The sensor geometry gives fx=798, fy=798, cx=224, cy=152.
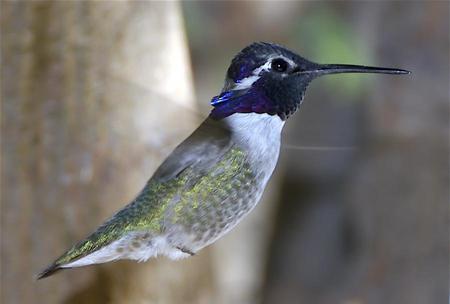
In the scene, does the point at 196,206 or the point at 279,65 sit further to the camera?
the point at 196,206

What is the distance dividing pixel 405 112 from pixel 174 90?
129 cm

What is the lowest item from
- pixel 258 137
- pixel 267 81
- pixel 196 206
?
pixel 196 206

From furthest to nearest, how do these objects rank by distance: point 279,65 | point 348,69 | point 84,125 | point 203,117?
point 84,125, point 203,117, point 279,65, point 348,69

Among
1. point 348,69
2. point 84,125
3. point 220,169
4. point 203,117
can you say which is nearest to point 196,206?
point 220,169

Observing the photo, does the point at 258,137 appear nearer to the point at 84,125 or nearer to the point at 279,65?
the point at 279,65

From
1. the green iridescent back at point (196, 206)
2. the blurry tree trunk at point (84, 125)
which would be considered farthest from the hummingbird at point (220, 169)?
the blurry tree trunk at point (84, 125)

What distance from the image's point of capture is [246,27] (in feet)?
18.0

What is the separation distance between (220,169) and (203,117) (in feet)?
0.68

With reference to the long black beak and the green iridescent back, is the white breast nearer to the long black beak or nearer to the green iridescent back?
the green iridescent back

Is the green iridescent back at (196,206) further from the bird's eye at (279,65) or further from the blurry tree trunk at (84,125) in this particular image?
the blurry tree trunk at (84,125)

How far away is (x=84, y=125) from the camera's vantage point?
7.93ft

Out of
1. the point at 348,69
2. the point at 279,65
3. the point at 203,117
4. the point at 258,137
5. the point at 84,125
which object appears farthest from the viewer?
the point at 84,125

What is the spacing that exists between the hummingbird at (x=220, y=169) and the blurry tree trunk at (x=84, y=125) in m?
0.81

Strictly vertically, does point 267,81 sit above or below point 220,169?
above
